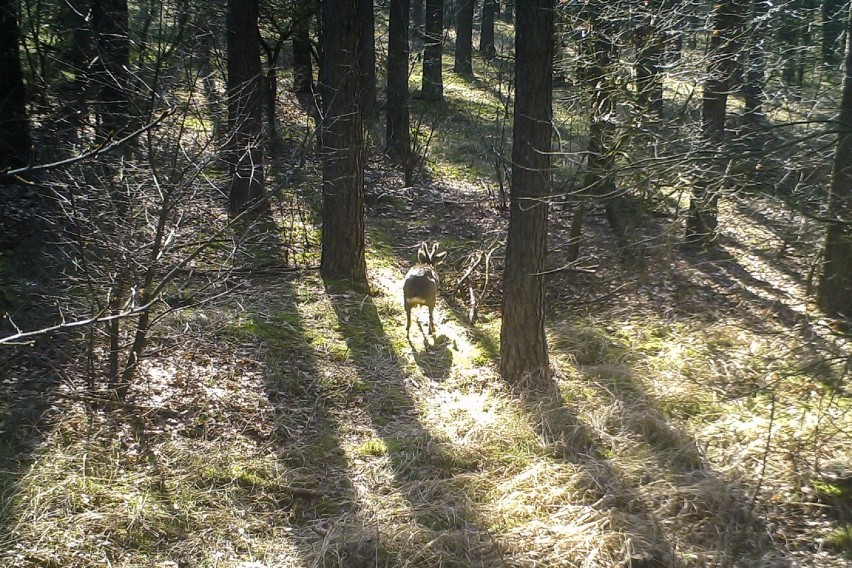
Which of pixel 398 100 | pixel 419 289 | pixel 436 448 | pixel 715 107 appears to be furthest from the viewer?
pixel 398 100

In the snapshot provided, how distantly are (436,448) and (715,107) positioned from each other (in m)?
8.13

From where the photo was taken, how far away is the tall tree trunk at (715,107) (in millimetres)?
5470

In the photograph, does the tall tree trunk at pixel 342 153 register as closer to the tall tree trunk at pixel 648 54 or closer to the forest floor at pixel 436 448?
the forest floor at pixel 436 448

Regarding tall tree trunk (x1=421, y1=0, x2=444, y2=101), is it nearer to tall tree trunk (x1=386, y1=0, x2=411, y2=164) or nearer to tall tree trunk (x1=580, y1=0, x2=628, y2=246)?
tall tree trunk (x1=386, y1=0, x2=411, y2=164)

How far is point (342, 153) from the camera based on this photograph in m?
9.18

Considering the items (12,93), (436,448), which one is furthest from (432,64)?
(436,448)

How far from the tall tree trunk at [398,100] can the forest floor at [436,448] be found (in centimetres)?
652

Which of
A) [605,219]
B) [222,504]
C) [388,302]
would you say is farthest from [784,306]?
[222,504]

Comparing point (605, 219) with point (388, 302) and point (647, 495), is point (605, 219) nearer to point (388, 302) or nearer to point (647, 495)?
point (388, 302)

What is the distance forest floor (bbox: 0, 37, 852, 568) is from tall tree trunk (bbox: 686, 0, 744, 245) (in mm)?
563

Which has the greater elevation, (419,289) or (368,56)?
(368,56)

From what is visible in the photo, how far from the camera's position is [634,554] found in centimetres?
516

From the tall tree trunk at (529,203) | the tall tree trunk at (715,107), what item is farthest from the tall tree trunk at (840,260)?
the tall tree trunk at (529,203)

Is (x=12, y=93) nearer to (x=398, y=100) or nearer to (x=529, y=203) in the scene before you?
(x=529, y=203)
